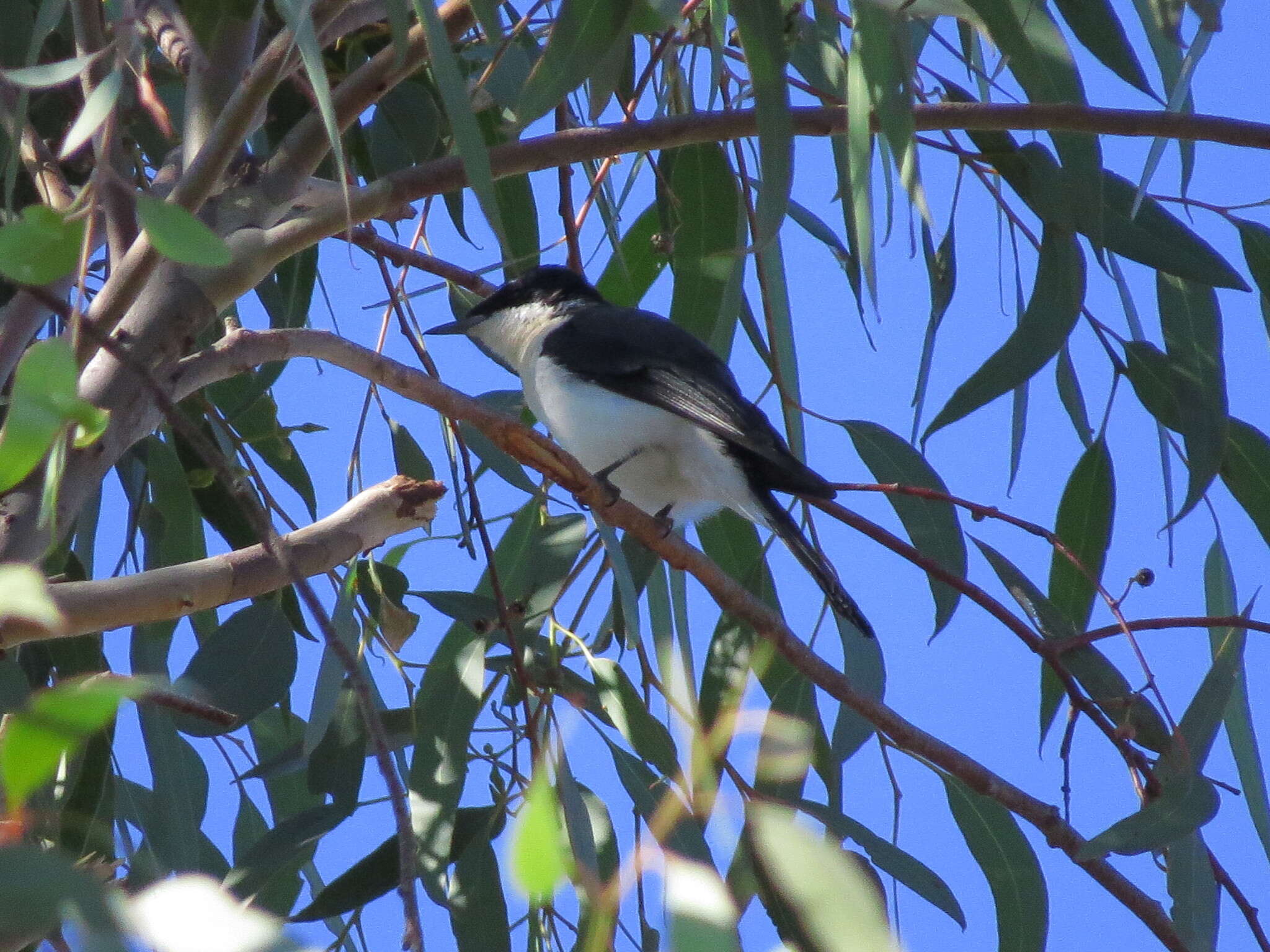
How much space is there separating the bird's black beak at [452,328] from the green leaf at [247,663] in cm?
132

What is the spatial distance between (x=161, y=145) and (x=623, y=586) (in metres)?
1.06

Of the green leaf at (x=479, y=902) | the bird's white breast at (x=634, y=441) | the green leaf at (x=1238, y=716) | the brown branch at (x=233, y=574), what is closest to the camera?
the brown branch at (x=233, y=574)

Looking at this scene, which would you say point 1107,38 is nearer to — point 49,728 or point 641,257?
point 641,257

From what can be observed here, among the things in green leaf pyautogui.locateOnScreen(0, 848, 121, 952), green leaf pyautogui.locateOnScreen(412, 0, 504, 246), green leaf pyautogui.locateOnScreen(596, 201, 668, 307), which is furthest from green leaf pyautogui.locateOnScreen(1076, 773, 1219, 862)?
green leaf pyautogui.locateOnScreen(596, 201, 668, 307)

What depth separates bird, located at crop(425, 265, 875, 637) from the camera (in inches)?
93.9

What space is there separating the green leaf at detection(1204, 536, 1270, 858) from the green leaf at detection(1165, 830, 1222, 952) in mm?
260

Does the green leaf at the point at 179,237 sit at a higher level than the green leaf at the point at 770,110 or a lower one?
lower

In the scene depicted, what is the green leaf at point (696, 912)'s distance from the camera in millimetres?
617

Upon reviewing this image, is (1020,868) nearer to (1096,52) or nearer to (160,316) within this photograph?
(1096,52)

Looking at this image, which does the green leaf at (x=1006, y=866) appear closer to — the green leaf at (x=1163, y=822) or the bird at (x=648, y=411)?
the green leaf at (x=1163, y=822)

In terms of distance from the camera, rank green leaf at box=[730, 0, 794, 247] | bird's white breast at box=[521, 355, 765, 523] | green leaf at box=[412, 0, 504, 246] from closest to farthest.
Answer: green leaf at box=[412, 0, 504, 246] < green leaf at box=[730, 0, 794, 247] < bird's white breast at box=[521, 355, 765, 523]

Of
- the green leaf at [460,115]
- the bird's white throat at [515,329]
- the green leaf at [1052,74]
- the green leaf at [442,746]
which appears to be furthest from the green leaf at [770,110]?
the bird's white throat at [515,329]

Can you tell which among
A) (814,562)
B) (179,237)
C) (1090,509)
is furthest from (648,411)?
(179,237)

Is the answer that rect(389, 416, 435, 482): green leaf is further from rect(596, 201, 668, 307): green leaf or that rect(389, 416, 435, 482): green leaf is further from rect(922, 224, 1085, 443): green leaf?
rect(922, 224, 1085, 443): green leaf
